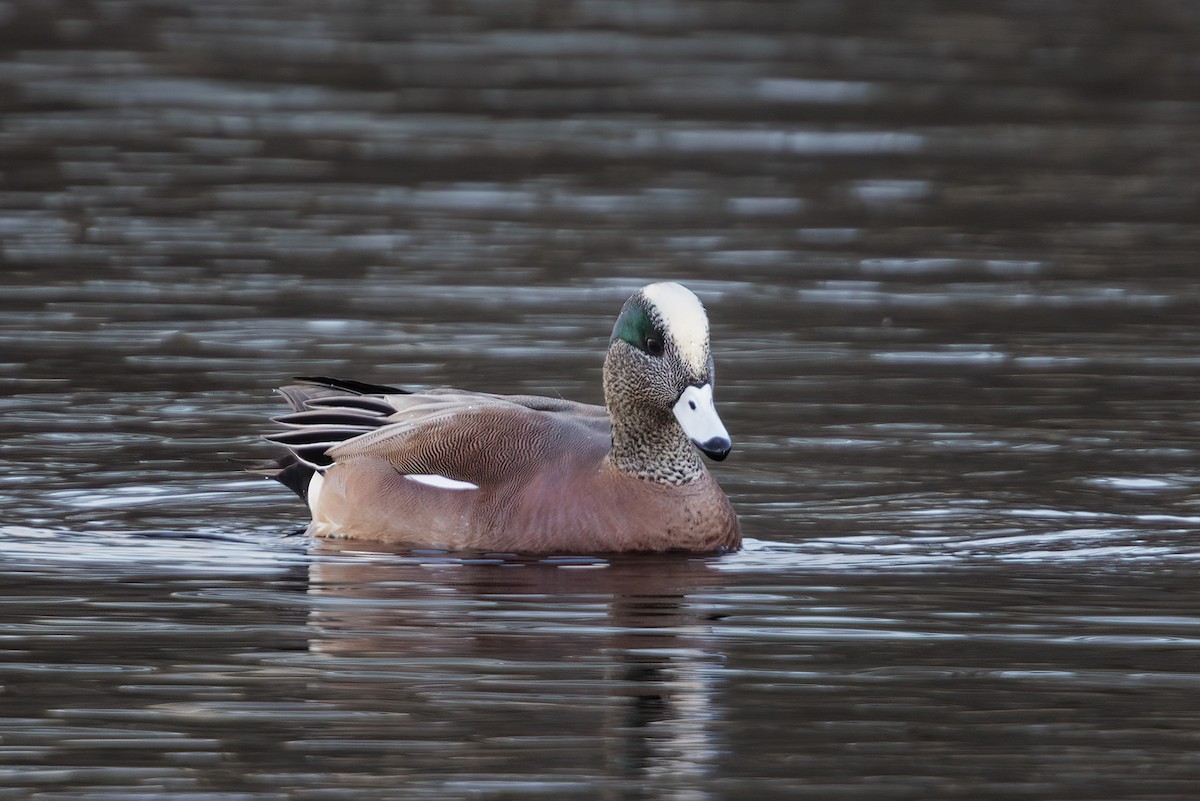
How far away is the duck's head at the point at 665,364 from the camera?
895 cm

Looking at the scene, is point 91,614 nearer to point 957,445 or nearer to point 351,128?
point 957,445

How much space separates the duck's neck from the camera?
9.36 meters

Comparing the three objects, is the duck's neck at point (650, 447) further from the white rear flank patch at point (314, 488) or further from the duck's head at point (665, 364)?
the white rear flank patch at point (314, 488)

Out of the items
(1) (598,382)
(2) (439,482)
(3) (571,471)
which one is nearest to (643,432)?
(3) (571,471)

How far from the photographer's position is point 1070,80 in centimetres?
2330

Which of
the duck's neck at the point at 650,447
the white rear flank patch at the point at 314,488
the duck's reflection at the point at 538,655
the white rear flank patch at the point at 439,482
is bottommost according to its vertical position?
the duck's reflection at the point at 538,655

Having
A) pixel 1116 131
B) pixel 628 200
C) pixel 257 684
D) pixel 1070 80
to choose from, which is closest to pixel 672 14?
pixel 1070 80

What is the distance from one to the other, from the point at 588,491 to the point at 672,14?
61.9 feet

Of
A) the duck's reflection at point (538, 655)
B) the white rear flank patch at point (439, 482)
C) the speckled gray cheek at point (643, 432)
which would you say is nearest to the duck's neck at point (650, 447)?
the speckled gray cheek at point (643, 432)

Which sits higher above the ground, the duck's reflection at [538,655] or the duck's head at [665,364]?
the duck's head at [665,364]

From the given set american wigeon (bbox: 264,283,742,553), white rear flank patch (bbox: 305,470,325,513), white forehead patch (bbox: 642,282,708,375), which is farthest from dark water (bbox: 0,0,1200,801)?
white forehead patch (bbox: 642,282,708,375)

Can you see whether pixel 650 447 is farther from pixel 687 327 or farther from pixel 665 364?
pixel 687 327

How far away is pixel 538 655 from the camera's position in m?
7.63

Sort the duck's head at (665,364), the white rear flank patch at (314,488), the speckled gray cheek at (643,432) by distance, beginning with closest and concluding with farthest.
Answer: the duck's head at (665,364) < the speckled gray cheek at (643,432) < the white rear flank patch at (314,488)
